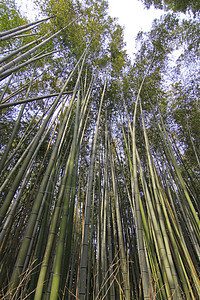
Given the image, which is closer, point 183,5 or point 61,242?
point 61,242

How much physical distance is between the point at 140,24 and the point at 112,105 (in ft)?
6.66

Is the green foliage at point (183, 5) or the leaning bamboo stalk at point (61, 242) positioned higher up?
the green foliage at point (183, 5)

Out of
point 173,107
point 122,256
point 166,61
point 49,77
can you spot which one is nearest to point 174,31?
point 166,61

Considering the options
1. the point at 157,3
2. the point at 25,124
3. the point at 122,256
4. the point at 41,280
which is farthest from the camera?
the point at 157,3

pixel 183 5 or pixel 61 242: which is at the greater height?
pixel 183 5

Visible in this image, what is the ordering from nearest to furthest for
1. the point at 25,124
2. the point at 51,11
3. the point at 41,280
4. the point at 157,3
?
the point at 41,280, the point at 51,11, the point at 25,124, the point at 157,3

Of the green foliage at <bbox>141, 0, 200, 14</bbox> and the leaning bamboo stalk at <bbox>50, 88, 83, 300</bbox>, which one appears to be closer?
the leaning bamboo stalk at <bbox>50, 88, 83, 300</bbox>

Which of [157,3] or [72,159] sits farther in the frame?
[157,3]

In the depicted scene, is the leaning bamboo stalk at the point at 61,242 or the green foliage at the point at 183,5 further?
the green foliage at the point at 183,5

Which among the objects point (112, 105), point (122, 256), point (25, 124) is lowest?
point (122, 256)

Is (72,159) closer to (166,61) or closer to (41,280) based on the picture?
(41,280)

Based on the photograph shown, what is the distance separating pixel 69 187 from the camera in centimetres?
124

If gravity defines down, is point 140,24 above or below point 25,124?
above

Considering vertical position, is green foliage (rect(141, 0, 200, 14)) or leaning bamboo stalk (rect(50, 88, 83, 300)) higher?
green foliage (rect(141, 0, 200, 14))
